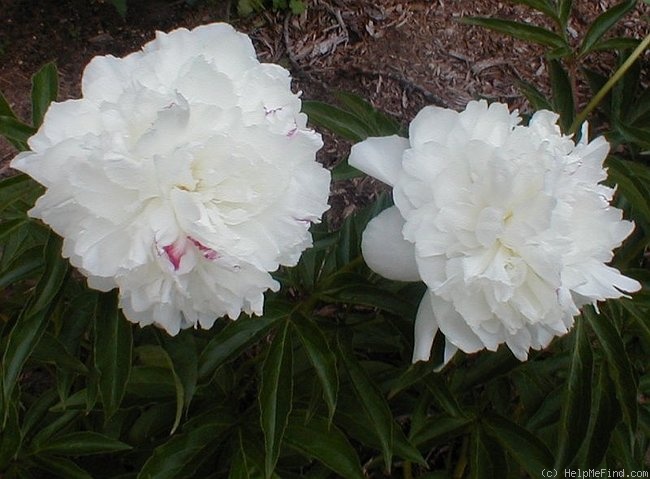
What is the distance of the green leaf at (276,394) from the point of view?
3.31 ft

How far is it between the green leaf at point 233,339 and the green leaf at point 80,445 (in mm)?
273

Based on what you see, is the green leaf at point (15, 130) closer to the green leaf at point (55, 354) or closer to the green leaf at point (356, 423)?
the green leaf at point (55, 354)

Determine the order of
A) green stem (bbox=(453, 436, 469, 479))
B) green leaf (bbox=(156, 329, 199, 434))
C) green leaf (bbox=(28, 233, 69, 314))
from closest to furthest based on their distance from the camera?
green leaf (bbox=(28, 233, 69, 314))
green leaf (bbox=(156, 329, 199, 434))
green stem (bbox=(453, 436, 469, 479))

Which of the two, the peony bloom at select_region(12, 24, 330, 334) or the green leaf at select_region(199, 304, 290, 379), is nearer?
the peony bloom at select_region(12, 24, 330, 334)

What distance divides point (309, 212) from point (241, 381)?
702mm

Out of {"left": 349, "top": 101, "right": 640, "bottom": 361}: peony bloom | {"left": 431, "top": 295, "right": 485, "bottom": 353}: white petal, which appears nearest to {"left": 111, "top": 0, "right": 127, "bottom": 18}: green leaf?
{"left": 349, "top": 101, "right": 640, "bottom": 361}: peony bloom

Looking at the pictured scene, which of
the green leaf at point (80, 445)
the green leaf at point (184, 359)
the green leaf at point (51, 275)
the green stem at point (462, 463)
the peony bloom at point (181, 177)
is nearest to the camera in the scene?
the peony bloom at point (181, 177)

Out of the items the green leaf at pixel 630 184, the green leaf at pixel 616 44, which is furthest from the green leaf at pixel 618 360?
the green leaf at pixel 616 44

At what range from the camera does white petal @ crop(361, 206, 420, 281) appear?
2.90 feet

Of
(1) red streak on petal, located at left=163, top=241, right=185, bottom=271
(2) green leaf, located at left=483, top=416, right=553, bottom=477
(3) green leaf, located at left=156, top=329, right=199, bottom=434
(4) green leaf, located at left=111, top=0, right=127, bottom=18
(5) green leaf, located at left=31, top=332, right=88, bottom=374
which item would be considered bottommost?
(4) green leaf, located at left=111, top=0, right=127, bottom=18

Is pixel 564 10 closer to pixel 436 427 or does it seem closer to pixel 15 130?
pixel 436 427

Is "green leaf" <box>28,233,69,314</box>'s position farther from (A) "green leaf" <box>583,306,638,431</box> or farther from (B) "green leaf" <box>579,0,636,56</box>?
(B) "green leaf" <box>579,0,636,56</box>

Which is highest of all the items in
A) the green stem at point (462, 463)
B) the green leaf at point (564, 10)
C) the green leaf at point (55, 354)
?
the green leaf at point (564, 10)

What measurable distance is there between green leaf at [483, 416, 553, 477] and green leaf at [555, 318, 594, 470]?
21 cm
